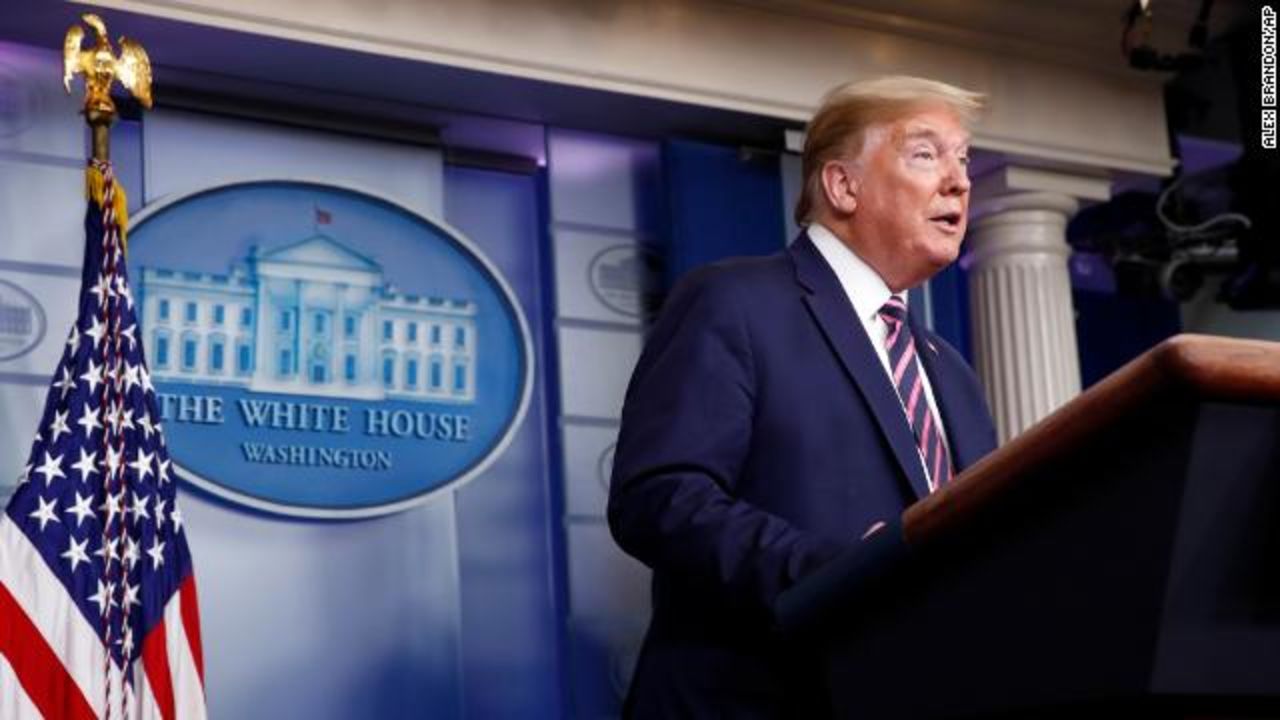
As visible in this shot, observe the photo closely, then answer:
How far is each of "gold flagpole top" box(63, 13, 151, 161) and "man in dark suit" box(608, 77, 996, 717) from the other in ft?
6.12

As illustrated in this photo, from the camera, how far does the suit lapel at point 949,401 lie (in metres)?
2.20

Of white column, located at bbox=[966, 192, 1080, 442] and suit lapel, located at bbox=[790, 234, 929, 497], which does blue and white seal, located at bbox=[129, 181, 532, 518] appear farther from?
suit lapel, located at bbox=[790, 234, 929, 497]

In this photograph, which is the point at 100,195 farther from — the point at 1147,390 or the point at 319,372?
the point at 1147,390

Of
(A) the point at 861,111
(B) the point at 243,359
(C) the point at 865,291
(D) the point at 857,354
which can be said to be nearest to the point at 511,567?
(B) the point at 243,359

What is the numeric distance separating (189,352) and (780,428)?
2.52 meters

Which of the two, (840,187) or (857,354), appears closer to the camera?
(857,354)

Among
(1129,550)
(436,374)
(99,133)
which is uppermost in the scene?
(99,133)

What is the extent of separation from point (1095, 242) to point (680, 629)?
400 cm

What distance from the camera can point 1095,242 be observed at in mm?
5688

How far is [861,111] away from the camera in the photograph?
2416 mm

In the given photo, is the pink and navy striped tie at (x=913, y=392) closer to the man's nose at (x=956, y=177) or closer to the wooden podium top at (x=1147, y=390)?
the man's nose at (x=956, y=177)

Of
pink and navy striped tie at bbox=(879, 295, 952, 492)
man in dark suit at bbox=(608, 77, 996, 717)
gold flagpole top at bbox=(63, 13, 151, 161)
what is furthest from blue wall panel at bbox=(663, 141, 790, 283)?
pink and navy striped tie at bbox=(879, 295, 952, 492)

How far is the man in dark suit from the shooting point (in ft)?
5.94

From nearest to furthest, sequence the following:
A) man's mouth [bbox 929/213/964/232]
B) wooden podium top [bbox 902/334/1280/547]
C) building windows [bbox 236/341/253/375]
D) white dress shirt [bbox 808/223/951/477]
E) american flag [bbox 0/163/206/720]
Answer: wooden podium top [bbox 902/334/1280/547]
white dress shirt [bbox 808/223/951/477]
man's mouth [bbox 929/213/964/232]
american flag [bbox 0/163/206/720]
building windows [bbox 236/341/253/375]
